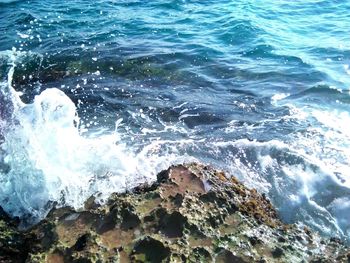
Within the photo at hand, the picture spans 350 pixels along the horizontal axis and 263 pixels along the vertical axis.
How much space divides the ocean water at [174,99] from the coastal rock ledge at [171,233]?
1.96 ft

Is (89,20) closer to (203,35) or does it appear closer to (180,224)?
(203,35)

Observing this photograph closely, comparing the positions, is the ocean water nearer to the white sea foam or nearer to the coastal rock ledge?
the white sea foam

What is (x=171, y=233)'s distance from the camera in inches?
145

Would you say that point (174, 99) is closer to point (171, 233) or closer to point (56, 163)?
point (56, 163)

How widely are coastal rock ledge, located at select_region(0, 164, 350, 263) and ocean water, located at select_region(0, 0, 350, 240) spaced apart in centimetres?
60

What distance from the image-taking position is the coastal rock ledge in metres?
3.51

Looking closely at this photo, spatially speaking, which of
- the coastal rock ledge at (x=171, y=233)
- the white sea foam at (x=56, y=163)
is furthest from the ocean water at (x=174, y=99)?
the coastal rock ledge at (x=171, y=233)

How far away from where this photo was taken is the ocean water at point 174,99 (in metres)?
5.16

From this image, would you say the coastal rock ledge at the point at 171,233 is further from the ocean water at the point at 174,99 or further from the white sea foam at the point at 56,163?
the ocean water at the point at 174,99

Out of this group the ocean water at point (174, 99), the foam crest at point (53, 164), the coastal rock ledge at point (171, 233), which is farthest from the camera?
the ocean water at point (174, 99)

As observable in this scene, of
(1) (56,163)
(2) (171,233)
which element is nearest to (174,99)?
(1) (56,163)

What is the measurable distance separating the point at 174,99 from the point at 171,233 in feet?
14.3

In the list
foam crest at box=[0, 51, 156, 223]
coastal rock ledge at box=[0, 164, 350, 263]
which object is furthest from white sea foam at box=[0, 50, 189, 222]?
coastal rock ledge at box=[0, 164, 350, 263]

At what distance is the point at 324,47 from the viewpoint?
1028cm
